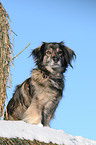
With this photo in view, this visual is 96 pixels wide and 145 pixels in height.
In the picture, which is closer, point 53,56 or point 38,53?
point 53,56

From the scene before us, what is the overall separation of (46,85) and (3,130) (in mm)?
2726

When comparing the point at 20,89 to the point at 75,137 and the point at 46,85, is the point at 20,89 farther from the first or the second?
the point at 75,137

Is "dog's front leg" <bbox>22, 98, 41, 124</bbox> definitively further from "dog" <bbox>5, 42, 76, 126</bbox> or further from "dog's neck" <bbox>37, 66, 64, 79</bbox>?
"dog's neck" <bbox>37, 66, 64, 79</bbox>

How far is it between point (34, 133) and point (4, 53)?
A: 2435 millimetres

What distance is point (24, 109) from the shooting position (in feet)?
30.1

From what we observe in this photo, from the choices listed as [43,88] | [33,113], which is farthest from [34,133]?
[43,88]

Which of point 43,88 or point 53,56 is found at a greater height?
Answer: point 53,56

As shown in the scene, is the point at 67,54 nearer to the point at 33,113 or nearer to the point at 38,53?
the point at 38,53

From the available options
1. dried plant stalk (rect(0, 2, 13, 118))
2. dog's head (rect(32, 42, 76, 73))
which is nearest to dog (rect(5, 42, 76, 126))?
dog's head (rect(32, 42, 76, 73))

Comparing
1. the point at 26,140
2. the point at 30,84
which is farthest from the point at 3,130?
the point at 30,84

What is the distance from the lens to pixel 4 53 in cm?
841

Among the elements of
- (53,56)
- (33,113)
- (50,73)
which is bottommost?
(33,113)

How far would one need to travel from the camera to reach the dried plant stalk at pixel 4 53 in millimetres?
8320

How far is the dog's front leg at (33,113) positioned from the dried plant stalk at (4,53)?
697 millimetres
